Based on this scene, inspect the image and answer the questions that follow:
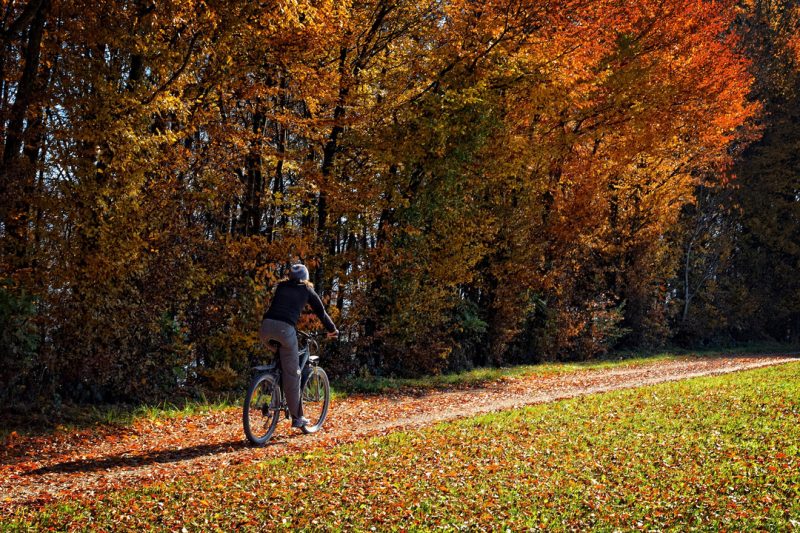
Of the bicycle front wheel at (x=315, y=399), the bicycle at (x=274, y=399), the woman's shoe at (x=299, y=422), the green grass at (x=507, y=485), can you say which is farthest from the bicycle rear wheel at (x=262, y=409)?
the green grass at (x=507, y=485)

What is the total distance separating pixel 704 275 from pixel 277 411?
23.1 m

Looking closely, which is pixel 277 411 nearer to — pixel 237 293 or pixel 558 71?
pixel 237 293

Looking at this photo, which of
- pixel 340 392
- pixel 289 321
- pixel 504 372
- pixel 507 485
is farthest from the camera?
pixel 504 372

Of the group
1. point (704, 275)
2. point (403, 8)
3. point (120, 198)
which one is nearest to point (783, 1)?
point (704, 275)

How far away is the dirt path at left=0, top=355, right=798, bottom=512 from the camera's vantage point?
25.2 ft

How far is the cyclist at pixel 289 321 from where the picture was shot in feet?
30.8

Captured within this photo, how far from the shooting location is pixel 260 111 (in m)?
15.1

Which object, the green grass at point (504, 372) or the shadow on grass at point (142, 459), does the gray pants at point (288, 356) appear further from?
the green grass at point (504, 372)

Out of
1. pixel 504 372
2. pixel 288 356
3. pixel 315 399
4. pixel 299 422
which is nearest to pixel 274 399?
pixel 299 422

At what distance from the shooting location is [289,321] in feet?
31.0

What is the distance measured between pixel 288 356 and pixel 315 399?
3.88 ft

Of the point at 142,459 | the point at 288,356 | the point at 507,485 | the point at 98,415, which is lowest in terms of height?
the point at 507,485

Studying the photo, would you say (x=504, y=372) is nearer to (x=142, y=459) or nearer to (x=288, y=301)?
(x=288, y=301)

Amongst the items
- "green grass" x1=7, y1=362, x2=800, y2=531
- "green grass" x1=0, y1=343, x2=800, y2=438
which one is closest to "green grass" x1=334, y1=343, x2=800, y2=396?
"green grass" x1=0, y1=343, x2=800, y2=438
